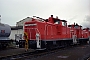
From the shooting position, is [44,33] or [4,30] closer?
[44,33]

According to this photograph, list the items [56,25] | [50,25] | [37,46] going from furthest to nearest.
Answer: [56,25] < [50,25] < [37,46]

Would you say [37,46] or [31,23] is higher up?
[31,23]

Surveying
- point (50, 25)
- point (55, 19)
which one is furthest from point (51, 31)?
point (55, 19)

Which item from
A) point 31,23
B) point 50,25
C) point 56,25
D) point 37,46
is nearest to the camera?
point 37,46

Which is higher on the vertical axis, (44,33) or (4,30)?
(4,30)

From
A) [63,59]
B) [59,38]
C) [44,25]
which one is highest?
[44,25]

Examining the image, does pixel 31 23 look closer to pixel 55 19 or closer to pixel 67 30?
pixel 55 19

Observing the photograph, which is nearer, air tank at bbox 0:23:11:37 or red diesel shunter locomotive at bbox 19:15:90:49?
red diesel shunter locomotive at bbox 19:15:90:49

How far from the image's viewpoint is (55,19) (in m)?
17.7

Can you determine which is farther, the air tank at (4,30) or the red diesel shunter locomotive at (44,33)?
the air tank at (4,30)

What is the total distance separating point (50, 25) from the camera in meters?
16.3

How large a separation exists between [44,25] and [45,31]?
0.61m

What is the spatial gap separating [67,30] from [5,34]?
27.1 ft

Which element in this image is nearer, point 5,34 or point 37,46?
point 37,46
